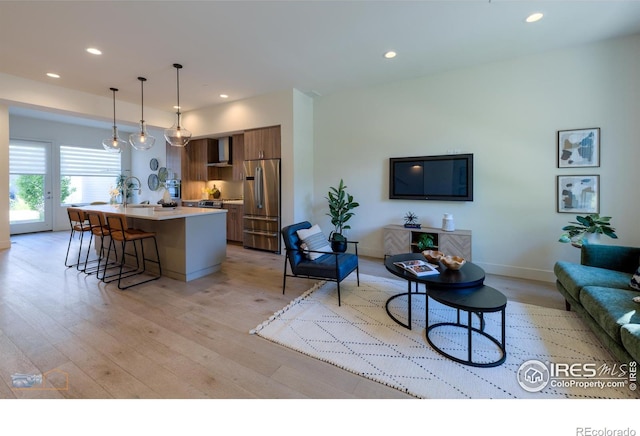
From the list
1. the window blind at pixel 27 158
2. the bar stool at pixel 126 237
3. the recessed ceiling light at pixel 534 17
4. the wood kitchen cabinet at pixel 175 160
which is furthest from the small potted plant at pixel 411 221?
the window blind at pixel 27 158

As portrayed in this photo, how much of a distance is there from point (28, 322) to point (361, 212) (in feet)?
14.9

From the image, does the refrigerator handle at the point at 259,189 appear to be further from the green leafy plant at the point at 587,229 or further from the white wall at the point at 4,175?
the white wall at the point at 4,175

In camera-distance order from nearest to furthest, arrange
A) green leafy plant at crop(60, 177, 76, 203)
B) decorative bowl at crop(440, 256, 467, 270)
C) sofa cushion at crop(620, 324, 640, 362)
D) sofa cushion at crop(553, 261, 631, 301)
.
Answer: sofa cushion at crop(620, 324, 640, 362) → sofa cushion at crop(553, 261, 631, 301) → decorative bowl at crop(440, 256, 467, 270) → green leafy plant at crop(60, 177, 76, 203)

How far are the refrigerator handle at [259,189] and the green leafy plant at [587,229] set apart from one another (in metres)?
4.73

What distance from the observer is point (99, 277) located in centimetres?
397

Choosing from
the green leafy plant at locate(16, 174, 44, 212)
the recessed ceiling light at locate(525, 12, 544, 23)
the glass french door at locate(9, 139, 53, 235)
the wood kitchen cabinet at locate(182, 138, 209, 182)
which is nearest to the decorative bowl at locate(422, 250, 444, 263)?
the recessed ceiling light at locate(525, 12, 544, 23)

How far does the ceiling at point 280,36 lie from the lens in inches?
112

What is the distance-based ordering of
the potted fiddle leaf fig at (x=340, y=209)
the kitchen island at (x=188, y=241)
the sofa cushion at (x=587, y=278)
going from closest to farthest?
1. the sofa cushion at (x=587, y=278)
2. the kitchen island at (x=188, y=241)
3. the potted fiddle leaf fig at (x=340, y=209)

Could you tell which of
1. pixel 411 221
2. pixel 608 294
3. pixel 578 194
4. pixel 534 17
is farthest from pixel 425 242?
pixel 534 17

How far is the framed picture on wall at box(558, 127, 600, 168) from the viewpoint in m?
3.56

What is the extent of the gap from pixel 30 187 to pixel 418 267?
32.7 ft

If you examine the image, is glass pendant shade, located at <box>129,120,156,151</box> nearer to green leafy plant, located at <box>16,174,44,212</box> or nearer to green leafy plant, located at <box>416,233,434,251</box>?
green leafy plant, located at <box>416,233,434,251</box>

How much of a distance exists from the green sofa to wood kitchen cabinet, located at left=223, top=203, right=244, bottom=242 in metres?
5.46
